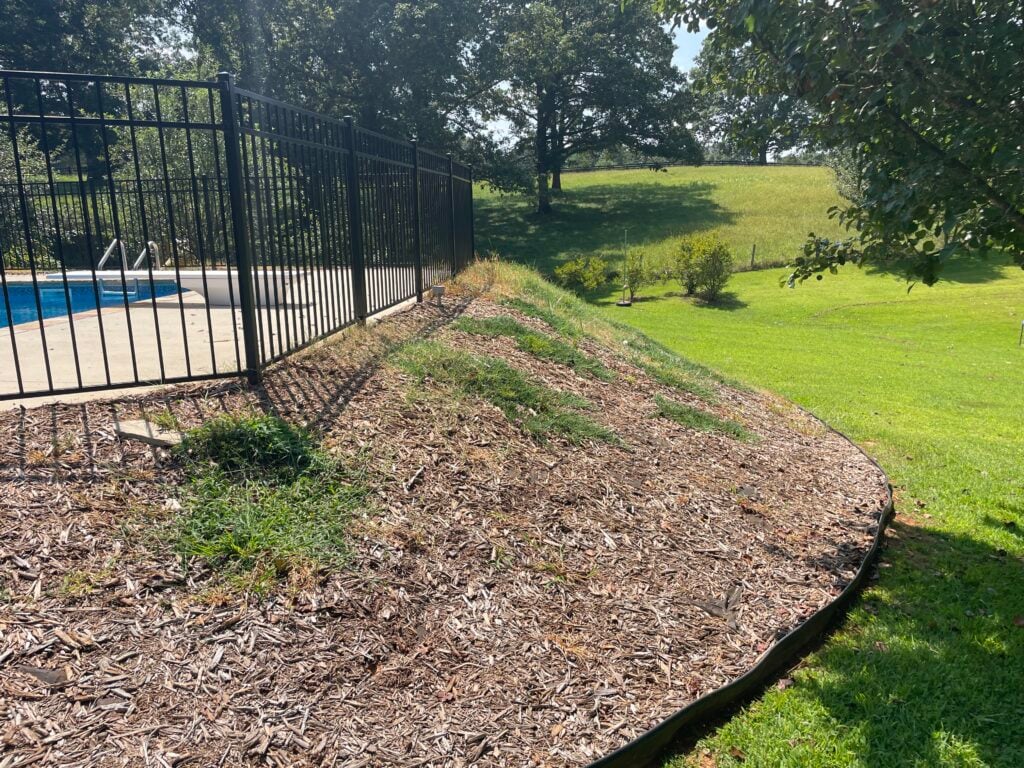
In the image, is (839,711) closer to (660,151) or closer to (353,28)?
(353,28)

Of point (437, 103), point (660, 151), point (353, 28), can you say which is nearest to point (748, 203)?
point (660, 151)

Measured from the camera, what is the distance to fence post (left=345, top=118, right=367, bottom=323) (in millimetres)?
6488

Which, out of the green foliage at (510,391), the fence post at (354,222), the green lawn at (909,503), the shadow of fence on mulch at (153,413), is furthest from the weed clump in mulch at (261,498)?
the fence post at (354,222)

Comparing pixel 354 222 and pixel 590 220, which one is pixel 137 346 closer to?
pixel 354 222

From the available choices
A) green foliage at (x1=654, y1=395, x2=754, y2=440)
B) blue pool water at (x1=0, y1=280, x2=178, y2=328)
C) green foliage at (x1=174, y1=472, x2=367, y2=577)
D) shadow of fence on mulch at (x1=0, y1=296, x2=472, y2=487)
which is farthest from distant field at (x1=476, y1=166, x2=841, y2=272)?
green foliage at (x1=174, y1=472, x2=367, y2=577)

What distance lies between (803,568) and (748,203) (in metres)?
37.7

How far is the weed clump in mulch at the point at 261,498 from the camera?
326cm

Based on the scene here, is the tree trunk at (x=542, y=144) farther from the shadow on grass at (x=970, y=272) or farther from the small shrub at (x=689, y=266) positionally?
the shadow on grass at (x=970, y=272)

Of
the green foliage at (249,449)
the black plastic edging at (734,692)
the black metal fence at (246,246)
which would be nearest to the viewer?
the black plastic edging at (734,692)

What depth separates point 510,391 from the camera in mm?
5512

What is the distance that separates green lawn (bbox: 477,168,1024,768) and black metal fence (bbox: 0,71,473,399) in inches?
151

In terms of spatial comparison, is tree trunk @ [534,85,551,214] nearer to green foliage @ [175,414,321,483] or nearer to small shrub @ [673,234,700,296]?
small shrub @ [673,234,700,296]

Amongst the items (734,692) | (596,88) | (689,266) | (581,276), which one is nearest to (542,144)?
(596,88)

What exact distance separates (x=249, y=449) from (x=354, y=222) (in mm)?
3183
